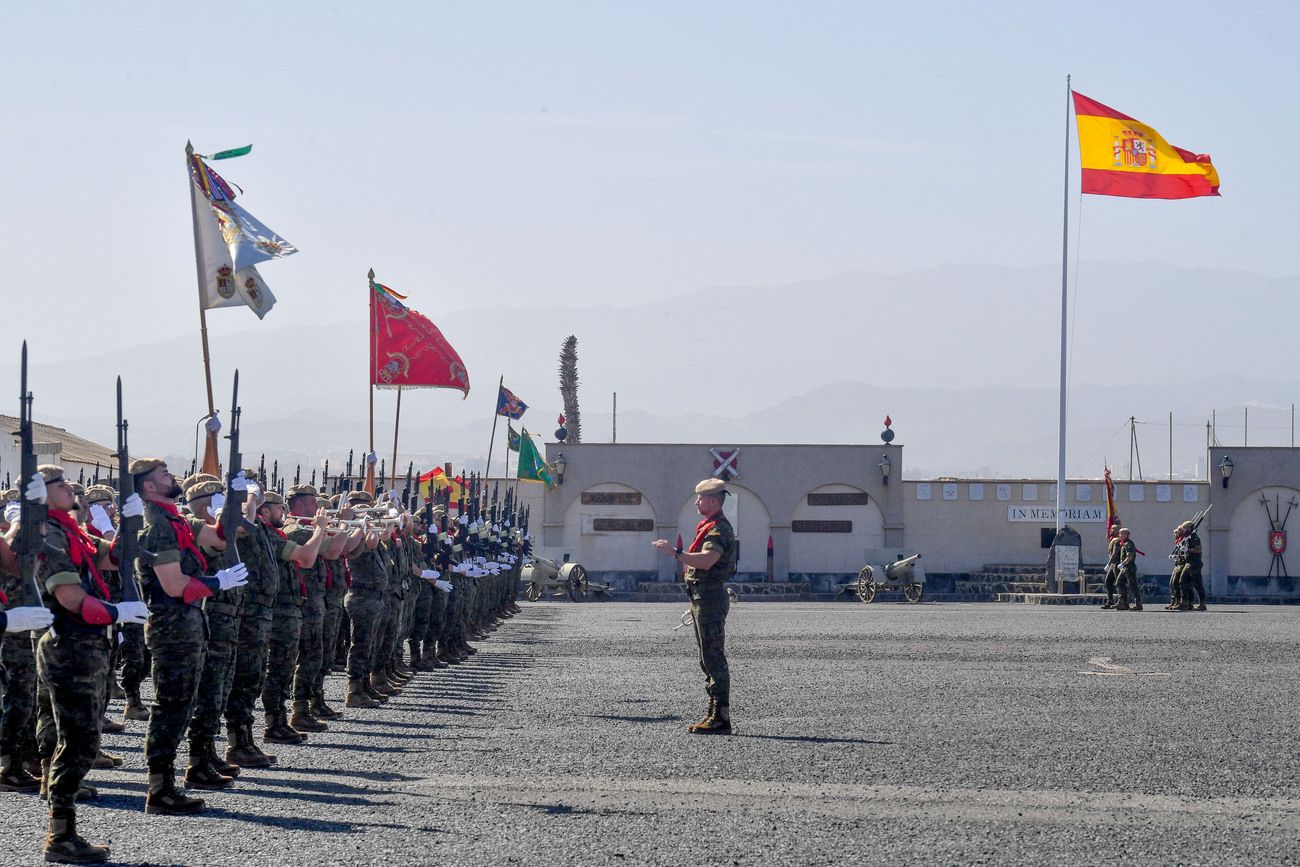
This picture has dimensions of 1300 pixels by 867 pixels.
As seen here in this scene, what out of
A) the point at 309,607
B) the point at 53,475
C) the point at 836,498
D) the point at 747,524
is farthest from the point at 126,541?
the point at 836,498

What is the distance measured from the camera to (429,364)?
91.4 feet

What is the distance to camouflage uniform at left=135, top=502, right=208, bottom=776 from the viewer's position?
9125 millimetres

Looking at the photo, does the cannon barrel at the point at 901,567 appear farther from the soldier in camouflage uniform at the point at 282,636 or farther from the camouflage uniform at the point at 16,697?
the camouflage uniform at the point at 16,697

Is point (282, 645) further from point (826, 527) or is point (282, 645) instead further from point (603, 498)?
point (826, 527)

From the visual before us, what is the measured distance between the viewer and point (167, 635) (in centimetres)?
913

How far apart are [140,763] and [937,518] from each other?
131 ft

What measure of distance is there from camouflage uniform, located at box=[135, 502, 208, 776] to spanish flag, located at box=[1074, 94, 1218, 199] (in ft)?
119

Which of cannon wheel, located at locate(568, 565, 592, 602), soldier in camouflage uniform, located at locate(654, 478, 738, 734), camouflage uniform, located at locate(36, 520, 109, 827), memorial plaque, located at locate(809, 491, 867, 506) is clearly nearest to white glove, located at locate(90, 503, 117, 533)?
camouflage uniform, located at locate(36, 520, 109, 827)

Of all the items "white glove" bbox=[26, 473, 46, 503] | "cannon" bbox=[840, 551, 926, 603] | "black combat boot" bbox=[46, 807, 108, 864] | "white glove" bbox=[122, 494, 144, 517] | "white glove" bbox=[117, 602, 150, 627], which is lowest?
"black combat boot" bbox=[46, 807, 108, 864]

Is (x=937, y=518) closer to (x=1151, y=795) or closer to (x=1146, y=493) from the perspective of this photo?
(x=1146, y=493)

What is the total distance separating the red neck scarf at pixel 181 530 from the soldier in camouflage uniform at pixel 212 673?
640mm

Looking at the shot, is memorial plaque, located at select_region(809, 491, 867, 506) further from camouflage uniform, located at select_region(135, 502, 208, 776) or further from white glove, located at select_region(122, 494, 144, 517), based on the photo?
white glove, located at select_region(122, 494, 144, 517)

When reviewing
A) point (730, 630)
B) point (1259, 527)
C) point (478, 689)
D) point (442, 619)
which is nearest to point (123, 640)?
point (478, 689)

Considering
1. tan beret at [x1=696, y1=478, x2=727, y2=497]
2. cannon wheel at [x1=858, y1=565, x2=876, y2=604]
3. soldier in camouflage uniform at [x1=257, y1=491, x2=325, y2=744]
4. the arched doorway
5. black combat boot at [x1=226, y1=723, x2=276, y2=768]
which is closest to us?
black combat boot at [x1=226, y1=723, x2=276, y2=768]
